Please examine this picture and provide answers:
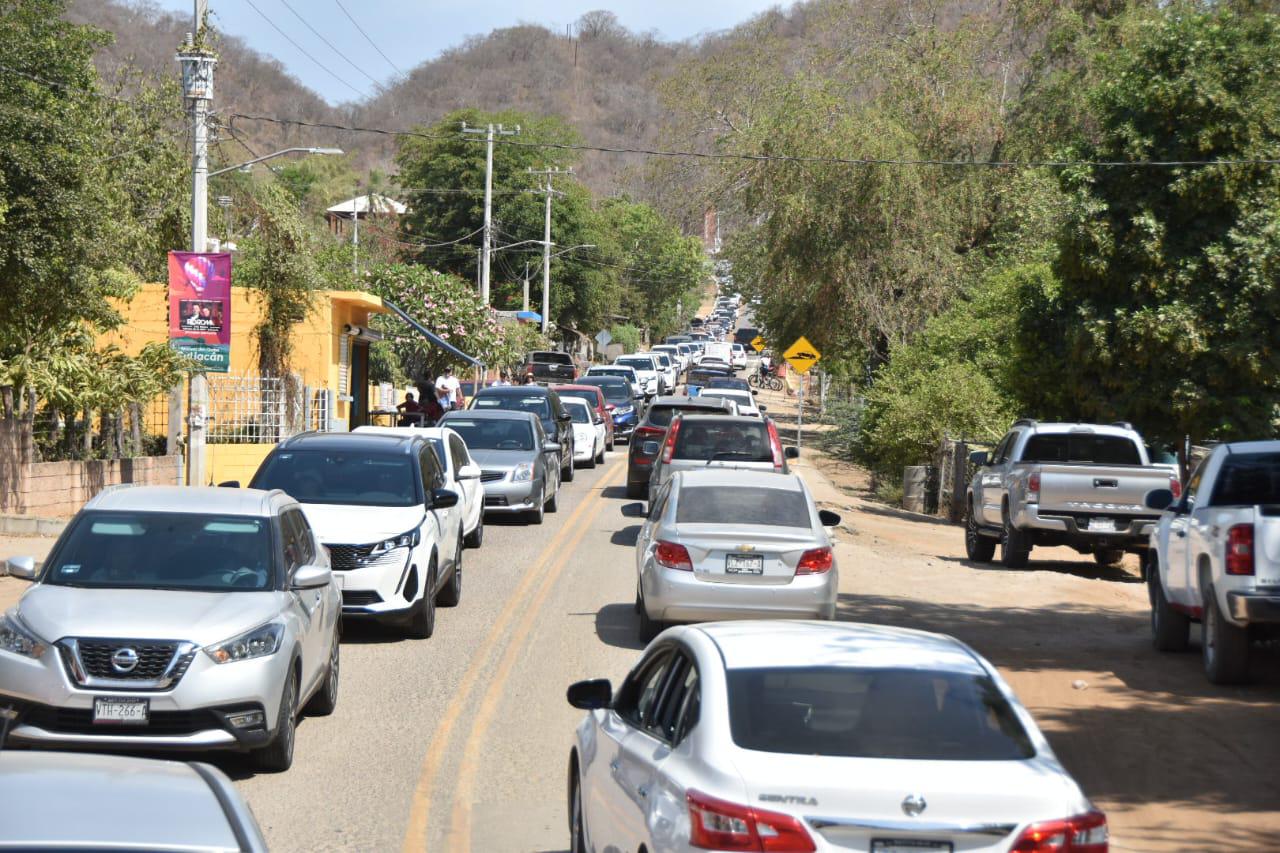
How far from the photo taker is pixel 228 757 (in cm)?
962

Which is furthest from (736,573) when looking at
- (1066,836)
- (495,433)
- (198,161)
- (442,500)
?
(198,161)

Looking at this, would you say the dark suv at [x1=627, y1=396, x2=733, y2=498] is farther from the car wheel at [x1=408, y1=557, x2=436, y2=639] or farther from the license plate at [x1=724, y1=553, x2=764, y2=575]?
the license plate at [x1=724, y1=553, x2=764, y2=575]

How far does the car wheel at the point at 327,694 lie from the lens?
423 inches

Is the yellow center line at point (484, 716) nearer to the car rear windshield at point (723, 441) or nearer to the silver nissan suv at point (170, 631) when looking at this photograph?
the silver nissan suv at point (170, 631)

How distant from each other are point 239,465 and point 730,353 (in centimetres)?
6507

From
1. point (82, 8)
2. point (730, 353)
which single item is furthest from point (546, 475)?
point (82, 8)

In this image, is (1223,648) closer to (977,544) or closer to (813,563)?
(813,563)

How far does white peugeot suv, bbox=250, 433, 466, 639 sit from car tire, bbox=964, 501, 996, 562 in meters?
9.17

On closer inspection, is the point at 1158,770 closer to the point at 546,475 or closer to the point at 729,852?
the point at 729,852

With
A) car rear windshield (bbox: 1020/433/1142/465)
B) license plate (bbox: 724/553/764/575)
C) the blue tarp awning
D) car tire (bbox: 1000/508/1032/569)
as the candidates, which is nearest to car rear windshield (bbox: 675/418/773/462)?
car tire (bbox: 1000/508/1032/569)

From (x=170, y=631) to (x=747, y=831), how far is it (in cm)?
498

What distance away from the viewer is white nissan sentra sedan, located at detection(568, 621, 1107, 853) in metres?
4.97

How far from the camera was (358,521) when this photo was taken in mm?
13695

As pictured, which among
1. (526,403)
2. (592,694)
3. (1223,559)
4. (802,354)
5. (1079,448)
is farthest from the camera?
(802,354)
